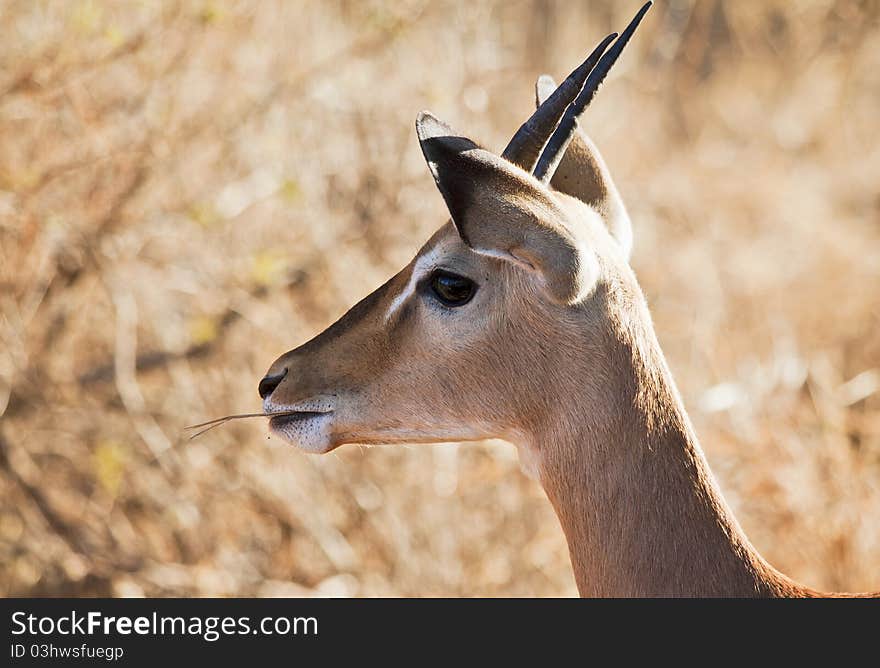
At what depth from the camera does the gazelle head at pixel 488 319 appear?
8.14ft

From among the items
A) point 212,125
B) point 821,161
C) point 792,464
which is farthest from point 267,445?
point 821,161

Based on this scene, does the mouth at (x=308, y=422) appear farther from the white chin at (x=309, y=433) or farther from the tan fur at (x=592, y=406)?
the tan fur at (x=592, y=406)

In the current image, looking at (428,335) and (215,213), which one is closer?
(428,335)

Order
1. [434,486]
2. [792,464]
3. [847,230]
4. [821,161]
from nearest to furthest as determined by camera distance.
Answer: [434,486] < [792,464] < [847,230] < [821,161]

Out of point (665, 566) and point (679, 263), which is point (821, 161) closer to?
point (679, 263)

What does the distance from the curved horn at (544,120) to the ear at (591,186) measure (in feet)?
1.13

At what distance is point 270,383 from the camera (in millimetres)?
3021

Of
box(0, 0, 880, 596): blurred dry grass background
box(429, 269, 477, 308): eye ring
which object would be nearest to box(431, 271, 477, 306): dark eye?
box(429, 269, 477, 308): eye ring

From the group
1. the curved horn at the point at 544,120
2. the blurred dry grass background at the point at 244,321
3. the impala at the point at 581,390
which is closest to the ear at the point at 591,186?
the impala at the point at 581,390

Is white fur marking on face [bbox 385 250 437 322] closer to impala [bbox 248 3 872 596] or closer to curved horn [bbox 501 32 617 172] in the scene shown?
impala [bbox 248 3 872 596]

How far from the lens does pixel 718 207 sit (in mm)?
10008

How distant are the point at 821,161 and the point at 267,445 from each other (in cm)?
751

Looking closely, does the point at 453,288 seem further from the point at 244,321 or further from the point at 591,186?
the point at 244,321

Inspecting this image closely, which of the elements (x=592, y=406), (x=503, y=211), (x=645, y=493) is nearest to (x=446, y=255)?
(x=503, y=211)
